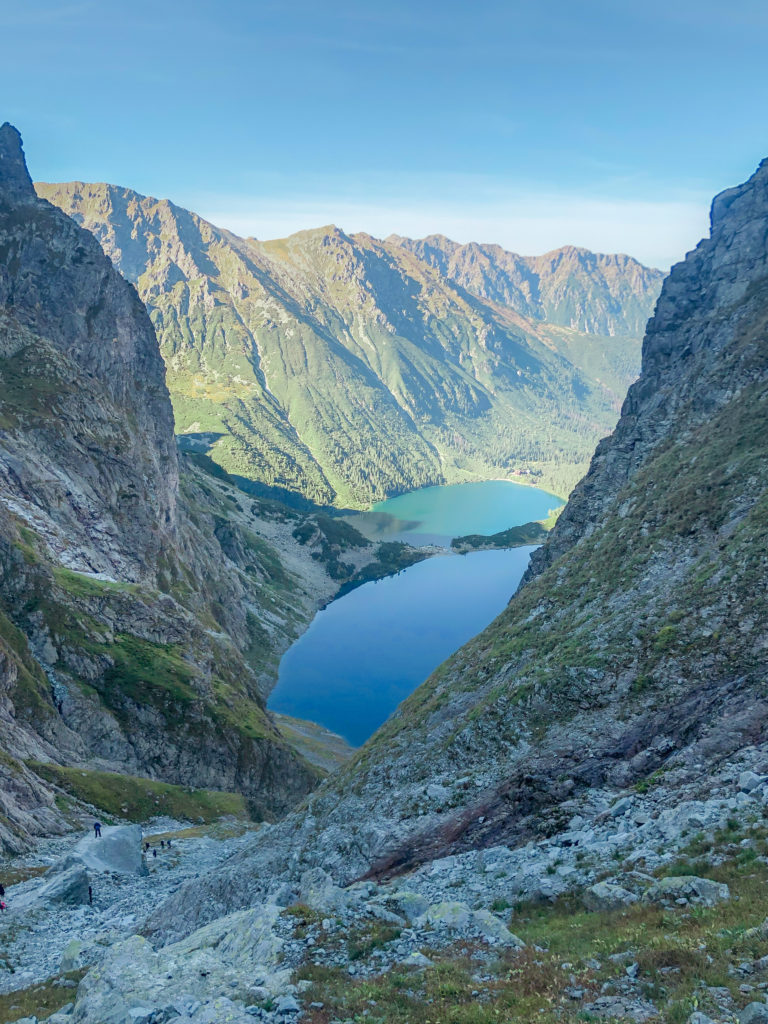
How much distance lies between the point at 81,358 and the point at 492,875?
505 feet

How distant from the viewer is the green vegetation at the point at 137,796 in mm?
63344

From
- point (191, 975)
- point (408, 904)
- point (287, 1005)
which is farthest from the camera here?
point (408, 904)

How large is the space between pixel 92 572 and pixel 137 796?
40703mm

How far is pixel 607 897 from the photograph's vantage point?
2231 cm

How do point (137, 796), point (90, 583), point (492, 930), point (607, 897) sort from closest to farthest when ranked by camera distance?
point (607, 897) < point (492, 930) < point (137, 796) < point (90, 583)

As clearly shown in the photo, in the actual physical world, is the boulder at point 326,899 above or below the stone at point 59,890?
above

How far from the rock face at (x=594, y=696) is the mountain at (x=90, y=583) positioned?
2849 cm

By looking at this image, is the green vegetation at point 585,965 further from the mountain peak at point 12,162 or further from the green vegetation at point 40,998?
the mountain peak at point 12,162

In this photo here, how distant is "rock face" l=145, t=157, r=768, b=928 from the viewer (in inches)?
1344

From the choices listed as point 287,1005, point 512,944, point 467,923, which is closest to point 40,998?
point 287,1005

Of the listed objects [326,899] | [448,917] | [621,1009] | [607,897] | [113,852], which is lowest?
[113,852]

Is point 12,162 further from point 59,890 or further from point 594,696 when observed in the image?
point 594,696

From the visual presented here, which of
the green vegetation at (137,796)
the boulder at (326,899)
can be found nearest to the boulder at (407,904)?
the boulder at (326,899)

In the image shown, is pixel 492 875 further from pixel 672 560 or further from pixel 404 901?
pixel 672 560
